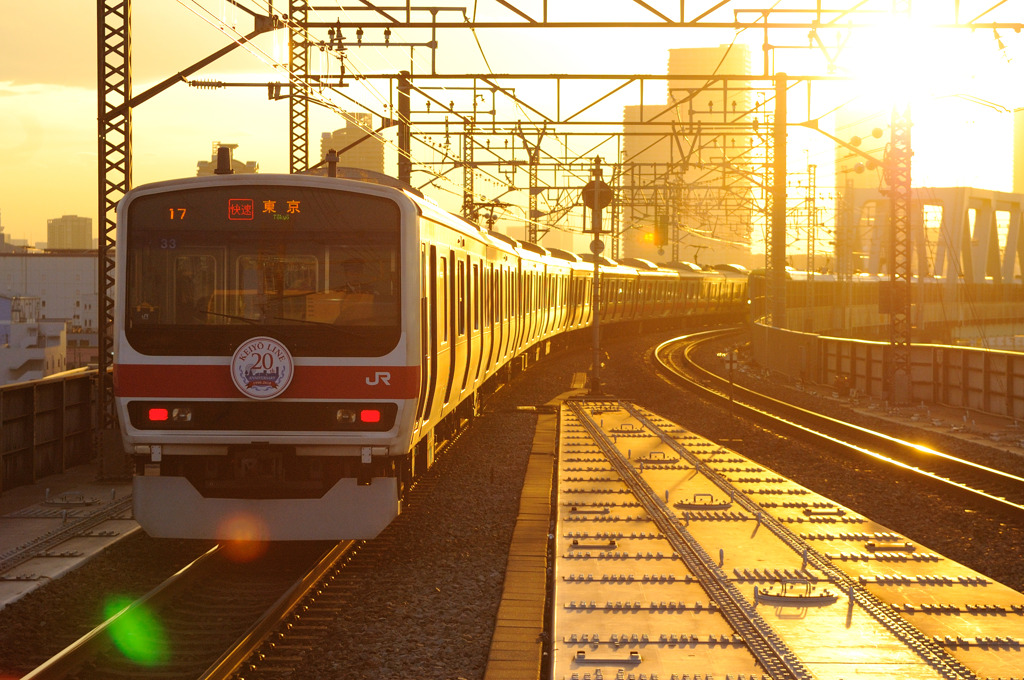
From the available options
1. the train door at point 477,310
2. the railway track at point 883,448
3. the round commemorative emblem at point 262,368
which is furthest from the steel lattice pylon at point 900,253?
the round commemorative emblem at point 262,368

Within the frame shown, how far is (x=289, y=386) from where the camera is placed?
7754 millimetres

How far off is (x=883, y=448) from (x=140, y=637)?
10759mm

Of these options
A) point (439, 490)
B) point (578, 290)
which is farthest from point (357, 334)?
point (578, 290)

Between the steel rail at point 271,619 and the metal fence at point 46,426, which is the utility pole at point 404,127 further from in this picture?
the steel rail at point 271,619

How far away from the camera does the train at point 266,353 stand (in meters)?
7.76

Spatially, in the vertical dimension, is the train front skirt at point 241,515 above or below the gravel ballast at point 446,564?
above

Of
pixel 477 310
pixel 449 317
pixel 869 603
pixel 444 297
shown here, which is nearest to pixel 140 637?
pixel 869 603

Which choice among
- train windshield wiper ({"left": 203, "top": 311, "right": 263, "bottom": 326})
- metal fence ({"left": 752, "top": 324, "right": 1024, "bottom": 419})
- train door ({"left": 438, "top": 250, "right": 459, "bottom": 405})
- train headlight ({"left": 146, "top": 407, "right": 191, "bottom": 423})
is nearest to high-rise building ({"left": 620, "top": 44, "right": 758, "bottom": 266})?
metal fence ({"left": 752, "top": 324, "right": 1024, "bottom": 419})

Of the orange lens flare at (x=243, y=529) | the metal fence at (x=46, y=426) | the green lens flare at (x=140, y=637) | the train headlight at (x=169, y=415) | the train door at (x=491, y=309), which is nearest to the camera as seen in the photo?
the green lens flare at (x=140, y=637)

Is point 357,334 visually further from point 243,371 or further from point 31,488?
point 31,488

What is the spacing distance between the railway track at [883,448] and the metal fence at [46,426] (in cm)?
872

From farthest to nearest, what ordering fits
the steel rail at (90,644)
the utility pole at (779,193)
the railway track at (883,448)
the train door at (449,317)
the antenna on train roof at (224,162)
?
the utility pole at (779,193) < the railway track at (883,448) < the train door at (449,317) < the antenna on train roof at (224,162) < the steel rail at (90,644)

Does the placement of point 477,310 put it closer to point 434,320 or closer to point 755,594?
point 434,320

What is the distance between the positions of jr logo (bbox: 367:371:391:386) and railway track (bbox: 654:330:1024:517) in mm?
5592
